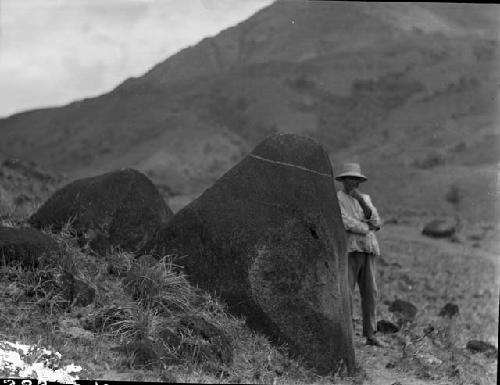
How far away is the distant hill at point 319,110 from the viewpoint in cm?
6406

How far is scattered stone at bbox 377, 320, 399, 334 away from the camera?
10719 millimetres

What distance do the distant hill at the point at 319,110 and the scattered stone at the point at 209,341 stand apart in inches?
1666

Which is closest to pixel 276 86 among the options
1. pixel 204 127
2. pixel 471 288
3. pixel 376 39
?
pixel 204 127

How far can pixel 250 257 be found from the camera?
26.1ft

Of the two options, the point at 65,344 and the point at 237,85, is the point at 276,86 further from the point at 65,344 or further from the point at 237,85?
the point at 65,344

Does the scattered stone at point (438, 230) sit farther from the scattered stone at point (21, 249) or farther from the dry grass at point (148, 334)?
the scattered stone at point (21, 249)

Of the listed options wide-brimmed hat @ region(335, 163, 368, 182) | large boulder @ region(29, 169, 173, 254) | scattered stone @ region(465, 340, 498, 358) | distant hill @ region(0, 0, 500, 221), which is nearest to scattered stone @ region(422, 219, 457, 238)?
distant hill @ region(0, 0, 500, 221)

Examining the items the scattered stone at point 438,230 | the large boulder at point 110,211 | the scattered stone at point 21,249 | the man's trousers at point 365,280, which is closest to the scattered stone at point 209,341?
the scattered stone at point 21,249

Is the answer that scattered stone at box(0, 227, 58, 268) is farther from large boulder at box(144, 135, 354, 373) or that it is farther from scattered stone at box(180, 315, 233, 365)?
scattered stone at box(180, 315, 233, 365)

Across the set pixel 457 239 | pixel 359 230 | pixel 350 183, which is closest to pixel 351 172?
pixel 350 183

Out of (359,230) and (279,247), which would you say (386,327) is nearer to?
(359,230)

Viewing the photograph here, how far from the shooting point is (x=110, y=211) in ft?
32.9

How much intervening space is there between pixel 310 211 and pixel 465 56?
99945mm

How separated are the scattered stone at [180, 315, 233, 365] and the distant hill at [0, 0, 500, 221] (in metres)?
42.3
